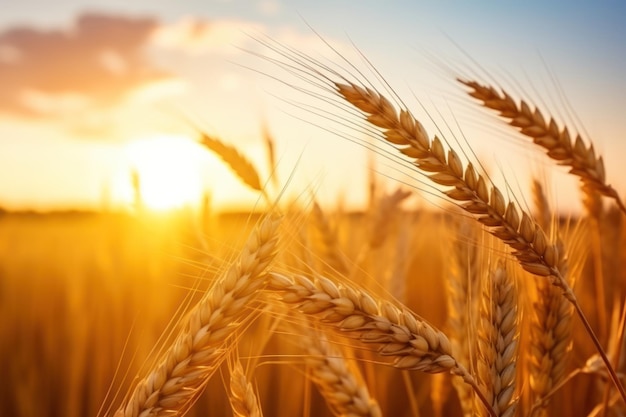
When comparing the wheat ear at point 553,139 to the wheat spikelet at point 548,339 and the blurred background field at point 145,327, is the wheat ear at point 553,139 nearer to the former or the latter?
the wheat spikelet at point 548,339

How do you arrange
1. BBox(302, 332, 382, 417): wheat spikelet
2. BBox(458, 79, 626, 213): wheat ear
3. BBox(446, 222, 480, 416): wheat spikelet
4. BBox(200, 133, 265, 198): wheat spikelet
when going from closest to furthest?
BBox(302, 332, 382, 417): wheat spikelet < BBox(458, 79, 626, 213): wheat ear < BBox(446, 222, 480, 416): wheat spikelet < BBox(200, 133, 265, 198): wheat spikelet

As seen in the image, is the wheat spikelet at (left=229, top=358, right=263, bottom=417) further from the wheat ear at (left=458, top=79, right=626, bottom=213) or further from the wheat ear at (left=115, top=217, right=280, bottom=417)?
the wheat ear at (left=458, top=79, right=626, bottom=213)

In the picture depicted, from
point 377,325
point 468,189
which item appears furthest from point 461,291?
point 377,325

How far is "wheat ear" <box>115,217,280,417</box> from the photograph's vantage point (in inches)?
38.3

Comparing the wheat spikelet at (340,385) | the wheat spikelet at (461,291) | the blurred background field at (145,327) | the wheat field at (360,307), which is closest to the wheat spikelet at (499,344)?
the wheat field at (360,307)

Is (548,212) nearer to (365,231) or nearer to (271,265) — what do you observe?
(365,231)

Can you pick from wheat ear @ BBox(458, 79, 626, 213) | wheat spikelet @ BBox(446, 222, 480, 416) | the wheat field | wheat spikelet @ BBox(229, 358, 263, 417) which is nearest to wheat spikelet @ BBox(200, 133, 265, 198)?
the wheat field

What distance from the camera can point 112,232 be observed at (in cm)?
303

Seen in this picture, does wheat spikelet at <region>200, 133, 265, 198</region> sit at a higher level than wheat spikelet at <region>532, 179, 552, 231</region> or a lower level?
higher

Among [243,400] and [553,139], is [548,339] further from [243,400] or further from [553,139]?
[243,400]

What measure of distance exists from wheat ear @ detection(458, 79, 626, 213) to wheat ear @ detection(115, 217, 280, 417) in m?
0.68

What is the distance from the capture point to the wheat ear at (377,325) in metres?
1.02

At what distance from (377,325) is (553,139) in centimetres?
68

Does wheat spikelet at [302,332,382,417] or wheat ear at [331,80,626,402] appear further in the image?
wheat spikelet at [302,332,382,417]
